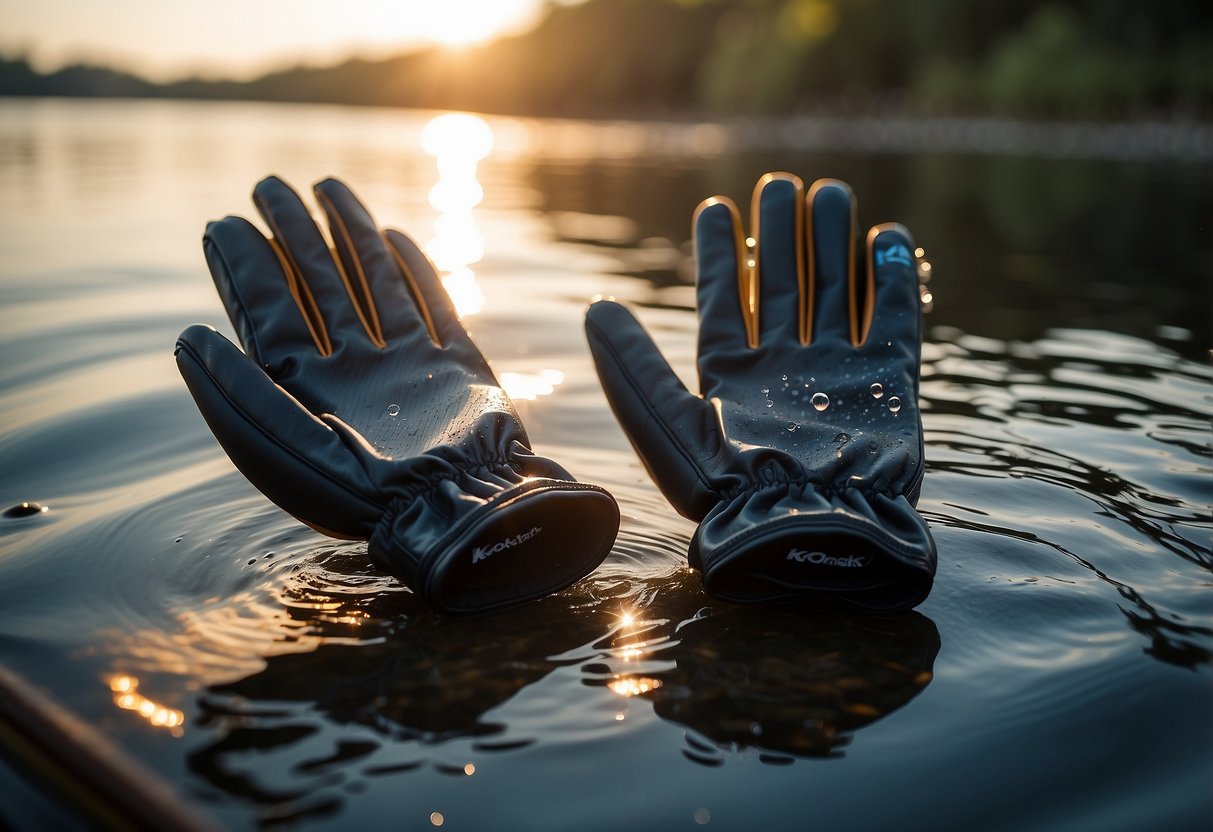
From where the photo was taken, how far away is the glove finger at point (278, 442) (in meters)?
2.40

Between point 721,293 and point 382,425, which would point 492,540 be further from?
point 721,293

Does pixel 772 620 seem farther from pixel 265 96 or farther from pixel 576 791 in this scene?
pixel 265 96

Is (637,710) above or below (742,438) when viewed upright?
below

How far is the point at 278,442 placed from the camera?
2.41 metres

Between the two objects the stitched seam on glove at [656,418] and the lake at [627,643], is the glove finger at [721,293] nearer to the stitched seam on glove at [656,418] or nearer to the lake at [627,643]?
the stitched seam on glove at [656,418]

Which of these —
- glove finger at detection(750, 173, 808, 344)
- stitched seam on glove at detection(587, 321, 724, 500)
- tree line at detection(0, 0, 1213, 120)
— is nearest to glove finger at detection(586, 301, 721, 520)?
stitched seam on glove at detection(587, 321, 724, 500)

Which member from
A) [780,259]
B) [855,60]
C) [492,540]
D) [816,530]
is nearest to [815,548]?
[816,530]

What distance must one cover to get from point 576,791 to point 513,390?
2.82m

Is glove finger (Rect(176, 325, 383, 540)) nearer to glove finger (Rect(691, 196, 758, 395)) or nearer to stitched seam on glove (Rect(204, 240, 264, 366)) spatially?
stitched seam on glove (Rect(204, 240, 264, 366))

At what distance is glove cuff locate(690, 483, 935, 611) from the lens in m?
2.29

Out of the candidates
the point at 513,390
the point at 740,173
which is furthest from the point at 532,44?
the point at 513,390

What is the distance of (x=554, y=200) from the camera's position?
1409cm

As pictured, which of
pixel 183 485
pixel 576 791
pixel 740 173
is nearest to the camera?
pixel 576 791

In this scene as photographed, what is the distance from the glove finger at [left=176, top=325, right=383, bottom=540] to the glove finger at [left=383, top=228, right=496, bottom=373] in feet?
2.14
